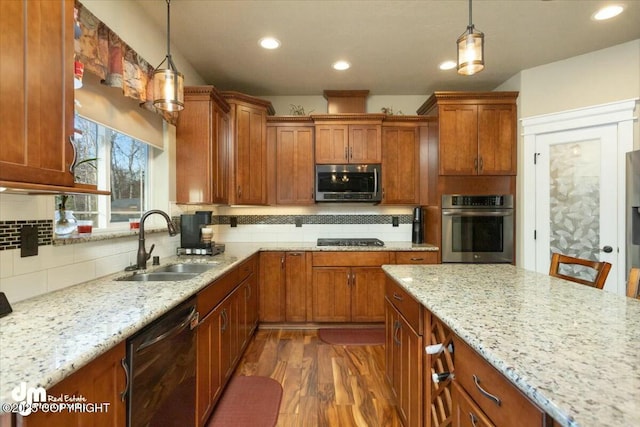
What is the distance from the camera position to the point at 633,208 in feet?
7.91

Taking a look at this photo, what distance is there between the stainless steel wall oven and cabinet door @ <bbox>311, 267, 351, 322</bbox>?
1128 millimetres

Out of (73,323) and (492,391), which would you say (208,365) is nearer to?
(73,323)

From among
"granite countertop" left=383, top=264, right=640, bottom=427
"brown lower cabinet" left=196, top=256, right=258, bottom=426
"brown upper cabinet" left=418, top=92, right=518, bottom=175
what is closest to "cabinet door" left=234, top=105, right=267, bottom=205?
"brown lower cabinet" left=196, top=256, right=258, bottom=426

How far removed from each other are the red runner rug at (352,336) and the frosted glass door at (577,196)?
1.81 metres

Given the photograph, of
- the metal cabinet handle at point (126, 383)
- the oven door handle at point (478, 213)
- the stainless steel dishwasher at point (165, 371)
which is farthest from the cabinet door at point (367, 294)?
the metal cabinet handle at point (126, 383)

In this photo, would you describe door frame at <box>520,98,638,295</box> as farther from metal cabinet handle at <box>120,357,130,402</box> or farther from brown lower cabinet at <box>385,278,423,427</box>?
metal cabinet handle at <box>120,357,130,402</box>

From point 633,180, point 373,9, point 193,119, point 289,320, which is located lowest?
point 289,320

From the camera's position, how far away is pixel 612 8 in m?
2.23

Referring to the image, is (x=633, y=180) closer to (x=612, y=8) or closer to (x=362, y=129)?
(x=612, y=8)

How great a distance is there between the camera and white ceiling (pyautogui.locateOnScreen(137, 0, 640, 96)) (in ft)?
7.23

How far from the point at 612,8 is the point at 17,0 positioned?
135 inches

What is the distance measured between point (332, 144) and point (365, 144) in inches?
15.1

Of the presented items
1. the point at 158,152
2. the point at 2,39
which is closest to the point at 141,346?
the point at 2,39

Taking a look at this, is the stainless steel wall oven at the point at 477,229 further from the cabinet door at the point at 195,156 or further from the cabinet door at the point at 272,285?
the cabinet door at the point at 195,156
